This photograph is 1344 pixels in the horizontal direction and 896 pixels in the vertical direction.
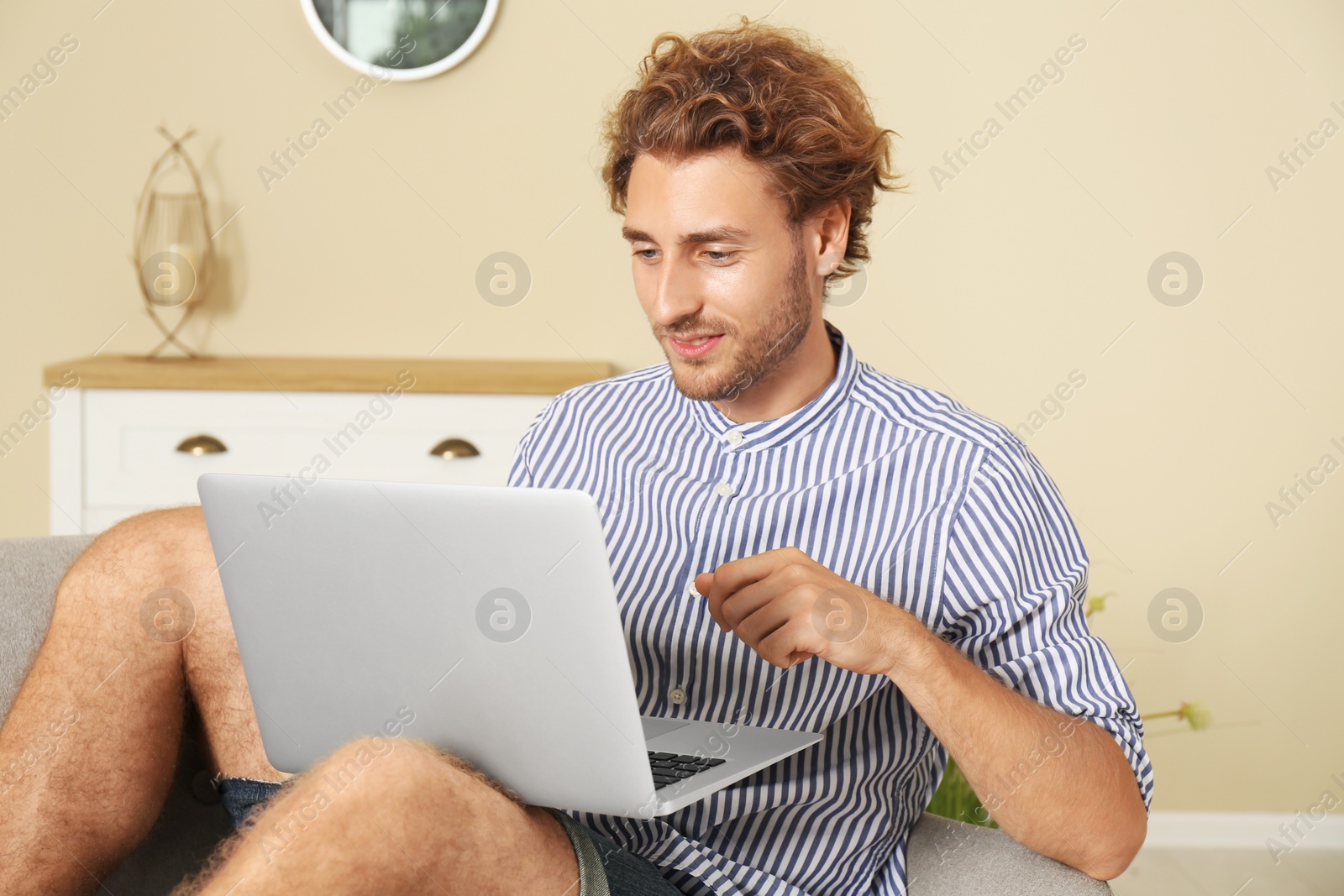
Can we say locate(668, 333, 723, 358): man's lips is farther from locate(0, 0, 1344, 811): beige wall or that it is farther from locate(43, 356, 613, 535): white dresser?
locate(0, 0, 1344, 811): beige wall

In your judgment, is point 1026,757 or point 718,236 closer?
point 1026,757

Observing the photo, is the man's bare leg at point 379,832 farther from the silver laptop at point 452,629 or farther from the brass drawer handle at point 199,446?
the brass drawer handle at point 199,446

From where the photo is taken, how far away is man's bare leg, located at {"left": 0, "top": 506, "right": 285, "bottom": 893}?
3.29 ft

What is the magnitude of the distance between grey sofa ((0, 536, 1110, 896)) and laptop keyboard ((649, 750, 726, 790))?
298 millimetres

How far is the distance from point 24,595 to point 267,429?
0.96 meters

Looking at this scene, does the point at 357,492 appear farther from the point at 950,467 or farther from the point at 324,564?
the point at 950,467

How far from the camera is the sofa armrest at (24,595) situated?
1137 mm

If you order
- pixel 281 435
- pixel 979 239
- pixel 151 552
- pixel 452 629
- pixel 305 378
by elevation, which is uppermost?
pixel 979 239

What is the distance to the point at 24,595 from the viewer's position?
1.19 meters

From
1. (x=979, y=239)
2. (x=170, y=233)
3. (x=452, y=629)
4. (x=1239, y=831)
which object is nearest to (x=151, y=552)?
(x=452, y=629)

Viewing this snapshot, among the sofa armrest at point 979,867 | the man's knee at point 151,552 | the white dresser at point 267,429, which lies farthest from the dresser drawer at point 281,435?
the sofa armrest at point 979,867

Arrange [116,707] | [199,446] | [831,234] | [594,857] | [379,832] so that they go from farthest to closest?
[199,446] < [831,234] < [116,707] < [594,857] < [379,832]

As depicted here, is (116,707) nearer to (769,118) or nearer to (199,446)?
(769,118)

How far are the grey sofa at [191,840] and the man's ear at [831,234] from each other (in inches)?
23.9
